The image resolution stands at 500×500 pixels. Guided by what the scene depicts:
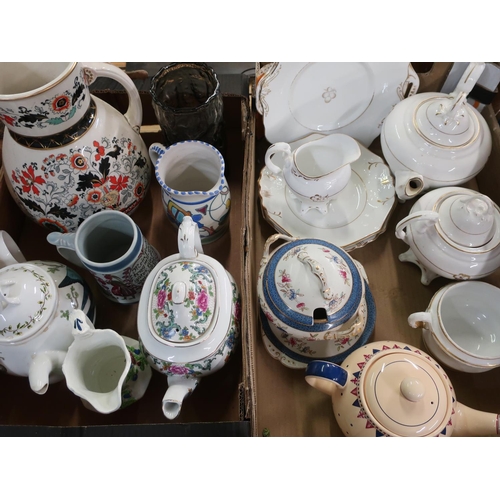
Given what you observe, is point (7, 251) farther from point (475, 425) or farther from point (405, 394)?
point (475, 425)

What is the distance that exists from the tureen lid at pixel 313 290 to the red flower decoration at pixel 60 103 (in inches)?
15.1

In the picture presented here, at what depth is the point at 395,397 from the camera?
510 millimetres

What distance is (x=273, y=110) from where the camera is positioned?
0.78m

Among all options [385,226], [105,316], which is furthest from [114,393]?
[385,226]

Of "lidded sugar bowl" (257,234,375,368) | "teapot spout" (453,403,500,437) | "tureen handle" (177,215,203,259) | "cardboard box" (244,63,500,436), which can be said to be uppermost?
"tureen handle" (177,215,203,259)

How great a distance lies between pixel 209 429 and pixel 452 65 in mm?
781

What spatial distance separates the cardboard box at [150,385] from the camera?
1.65 ft

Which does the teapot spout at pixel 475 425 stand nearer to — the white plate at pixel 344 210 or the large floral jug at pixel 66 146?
the white plate at pixel 344 210

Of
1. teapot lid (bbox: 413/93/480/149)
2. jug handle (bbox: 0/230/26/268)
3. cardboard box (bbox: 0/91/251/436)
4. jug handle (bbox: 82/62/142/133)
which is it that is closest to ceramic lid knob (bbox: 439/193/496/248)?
teapot lid (bbox: 413/93/480/149)

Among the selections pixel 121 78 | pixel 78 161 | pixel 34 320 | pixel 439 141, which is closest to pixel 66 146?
pixel 78 161

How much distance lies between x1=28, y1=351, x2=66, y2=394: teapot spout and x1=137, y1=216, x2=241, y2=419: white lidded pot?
0.41 ft

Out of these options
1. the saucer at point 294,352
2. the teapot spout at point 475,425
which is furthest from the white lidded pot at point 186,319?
the teapot spout at point 475,425

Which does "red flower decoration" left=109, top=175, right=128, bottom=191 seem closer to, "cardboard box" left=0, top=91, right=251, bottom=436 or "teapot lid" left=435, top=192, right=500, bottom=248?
"cardboard box" left=0, top=91, right=251, bottom=436

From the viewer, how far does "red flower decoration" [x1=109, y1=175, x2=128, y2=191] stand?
650 mm
